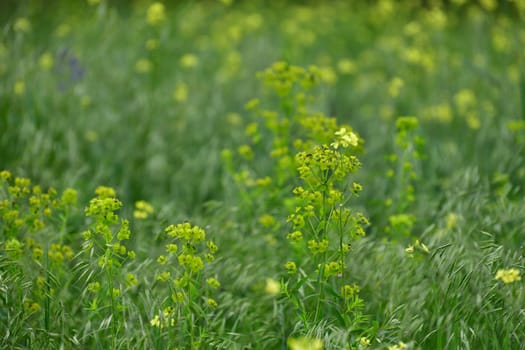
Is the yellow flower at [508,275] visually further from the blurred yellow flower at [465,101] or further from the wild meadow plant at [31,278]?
the blurred yellow flower at [465,101]

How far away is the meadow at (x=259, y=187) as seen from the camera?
204cm

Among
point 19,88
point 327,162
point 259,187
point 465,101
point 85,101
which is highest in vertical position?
point 327,162

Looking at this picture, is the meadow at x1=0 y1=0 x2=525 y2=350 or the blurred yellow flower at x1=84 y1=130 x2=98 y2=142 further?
the blurred yellow flower at x1=84 y1=130 x2=98 y2=142

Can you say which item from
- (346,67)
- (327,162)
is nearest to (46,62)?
(346,67)

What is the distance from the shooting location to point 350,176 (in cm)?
349

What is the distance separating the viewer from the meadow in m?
2.04

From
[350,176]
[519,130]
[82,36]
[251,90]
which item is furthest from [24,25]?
[519,130]

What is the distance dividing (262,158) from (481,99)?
Result: 1.94 metres

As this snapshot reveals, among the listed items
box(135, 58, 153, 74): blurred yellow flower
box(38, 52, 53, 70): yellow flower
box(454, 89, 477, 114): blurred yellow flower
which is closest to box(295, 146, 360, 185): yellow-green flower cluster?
box(454, 89, 477, 114): blurred yellow flower

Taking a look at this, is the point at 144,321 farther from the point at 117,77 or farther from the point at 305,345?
the point at 117,77

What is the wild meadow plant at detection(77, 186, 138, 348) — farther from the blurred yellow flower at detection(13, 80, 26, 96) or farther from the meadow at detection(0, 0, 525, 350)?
the blurred yellow flower at detection(13, 80, 26, 96)

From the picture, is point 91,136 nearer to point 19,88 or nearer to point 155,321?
point 19,88

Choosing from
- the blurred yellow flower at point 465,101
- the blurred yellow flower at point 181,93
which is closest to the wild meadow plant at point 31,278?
the blurred yellow flower at point 181,93

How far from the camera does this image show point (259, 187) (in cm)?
295
